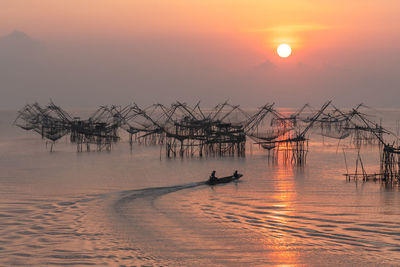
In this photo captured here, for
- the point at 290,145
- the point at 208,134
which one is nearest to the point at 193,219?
the point at 208,134

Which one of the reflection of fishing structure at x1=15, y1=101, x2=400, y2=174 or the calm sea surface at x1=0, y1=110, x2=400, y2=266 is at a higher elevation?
the reflection of fishing structure at x1=15, y1=101, x2=400, y2=174

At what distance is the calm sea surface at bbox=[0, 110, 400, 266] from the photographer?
7.99 metres

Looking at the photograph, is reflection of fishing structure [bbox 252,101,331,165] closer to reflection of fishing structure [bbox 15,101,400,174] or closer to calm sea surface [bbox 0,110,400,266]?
reflection of fishing structure [bbox 15,101,400,174]

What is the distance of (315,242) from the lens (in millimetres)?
8688

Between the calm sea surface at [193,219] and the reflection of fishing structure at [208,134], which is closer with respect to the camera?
the calm sea surface at [193,219]

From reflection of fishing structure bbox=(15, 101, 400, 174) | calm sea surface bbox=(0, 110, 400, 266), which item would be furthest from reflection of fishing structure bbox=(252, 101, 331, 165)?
calm sea surface bbox=(0, 110, 400, 266)

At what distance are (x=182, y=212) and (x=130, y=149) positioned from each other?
20128 mm

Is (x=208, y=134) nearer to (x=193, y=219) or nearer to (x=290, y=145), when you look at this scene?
(x=290, y=145)

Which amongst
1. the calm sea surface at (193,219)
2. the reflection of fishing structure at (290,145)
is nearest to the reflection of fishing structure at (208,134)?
the reflection of fishing structure at (290,145)

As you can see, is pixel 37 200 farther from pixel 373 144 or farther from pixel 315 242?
pixel 373 144

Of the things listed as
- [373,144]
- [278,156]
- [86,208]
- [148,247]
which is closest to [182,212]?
[86,208]

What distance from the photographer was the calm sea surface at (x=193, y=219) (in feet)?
26.2

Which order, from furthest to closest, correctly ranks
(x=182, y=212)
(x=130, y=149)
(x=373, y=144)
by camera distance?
(x=373, y=144), (x=130, y=149), (x=182, y=212)

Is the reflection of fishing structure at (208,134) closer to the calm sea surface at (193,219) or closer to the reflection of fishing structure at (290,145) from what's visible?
the reflection of fishing structure at (290,145)
